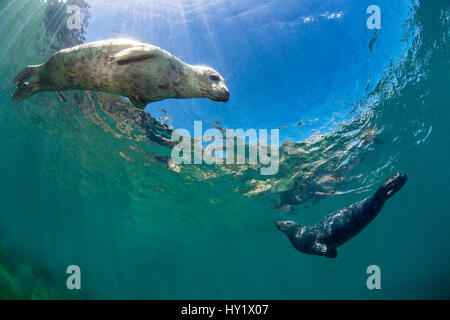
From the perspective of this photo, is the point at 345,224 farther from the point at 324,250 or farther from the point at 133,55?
the point at 133,55

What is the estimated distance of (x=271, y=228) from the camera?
22.5 meters

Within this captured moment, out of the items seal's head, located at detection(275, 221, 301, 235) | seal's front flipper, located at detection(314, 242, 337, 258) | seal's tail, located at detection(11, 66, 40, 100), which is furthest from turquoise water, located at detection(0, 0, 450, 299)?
seal's front flipper, located at detection(314, 242, 337, 258)

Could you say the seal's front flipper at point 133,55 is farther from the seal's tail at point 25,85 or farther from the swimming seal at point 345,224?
the swimming seal at point 345,224

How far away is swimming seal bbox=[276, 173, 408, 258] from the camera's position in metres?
4.48

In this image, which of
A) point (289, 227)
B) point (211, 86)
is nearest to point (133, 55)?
point (211, 86)

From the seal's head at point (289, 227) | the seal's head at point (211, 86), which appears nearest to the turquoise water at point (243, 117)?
the seal's head at point (211, 86)

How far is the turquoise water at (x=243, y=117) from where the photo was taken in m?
5.96

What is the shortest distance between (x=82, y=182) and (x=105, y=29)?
47.5 feet

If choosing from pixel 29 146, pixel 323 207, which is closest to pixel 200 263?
pixel 323 207

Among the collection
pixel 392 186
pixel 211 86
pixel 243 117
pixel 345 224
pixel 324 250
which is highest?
pixel 243 117

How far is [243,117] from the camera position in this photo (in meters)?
7.86

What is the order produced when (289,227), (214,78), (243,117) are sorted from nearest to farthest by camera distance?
(214,78) < (289,227) < (243,117)

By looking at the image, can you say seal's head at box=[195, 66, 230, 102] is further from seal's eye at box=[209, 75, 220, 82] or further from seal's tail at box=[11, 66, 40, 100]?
seal's tail at box=[11, 66, 40, 100]

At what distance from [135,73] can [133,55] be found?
229 mm
